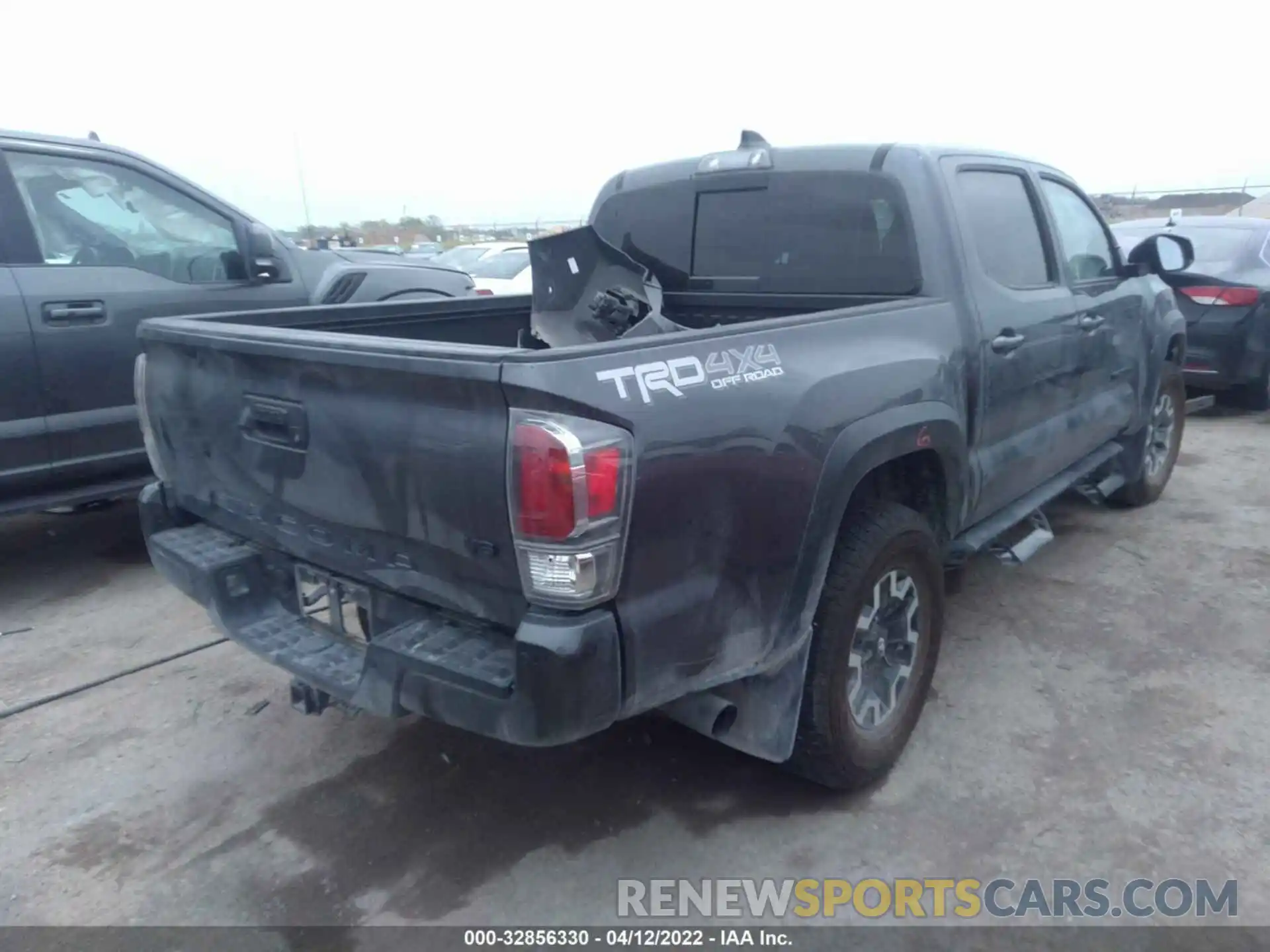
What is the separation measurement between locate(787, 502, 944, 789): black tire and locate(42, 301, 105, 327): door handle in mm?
3761

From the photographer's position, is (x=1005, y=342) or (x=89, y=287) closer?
(x=1005, y=342)

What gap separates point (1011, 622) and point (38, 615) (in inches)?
175

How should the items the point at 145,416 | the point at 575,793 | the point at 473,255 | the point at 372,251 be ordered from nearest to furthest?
the point at 575,793, the point at 145,416, the point at 372,251, the point at 473,255

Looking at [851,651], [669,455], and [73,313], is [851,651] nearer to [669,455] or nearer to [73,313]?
[669,455]

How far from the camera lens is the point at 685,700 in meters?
2.64

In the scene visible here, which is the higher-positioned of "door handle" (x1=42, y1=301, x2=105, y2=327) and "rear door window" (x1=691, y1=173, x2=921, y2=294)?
"rear door window" (x1=691, y1=173, x2=921, y2=294)

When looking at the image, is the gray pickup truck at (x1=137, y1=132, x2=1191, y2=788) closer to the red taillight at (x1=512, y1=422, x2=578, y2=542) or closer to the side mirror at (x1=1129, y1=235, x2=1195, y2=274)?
the red taillight at (x1=512, y1=422, x2=578, y2=542)

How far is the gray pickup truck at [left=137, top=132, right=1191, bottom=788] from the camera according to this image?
2.18 m

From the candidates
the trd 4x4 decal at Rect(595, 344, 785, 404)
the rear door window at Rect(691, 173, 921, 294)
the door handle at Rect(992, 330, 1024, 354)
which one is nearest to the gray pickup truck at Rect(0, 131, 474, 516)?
the rear door window at Rect(691, 173, 921, 294)

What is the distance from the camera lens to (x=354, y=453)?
248 centimetres

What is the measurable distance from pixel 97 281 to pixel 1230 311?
8022 millimetres

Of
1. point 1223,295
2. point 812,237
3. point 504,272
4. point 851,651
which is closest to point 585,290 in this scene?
point 812,237

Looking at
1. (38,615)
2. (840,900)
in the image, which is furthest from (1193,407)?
(38,615)

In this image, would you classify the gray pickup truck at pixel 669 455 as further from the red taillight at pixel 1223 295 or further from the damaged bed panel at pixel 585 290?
the red taillight at pixel 1223 295
